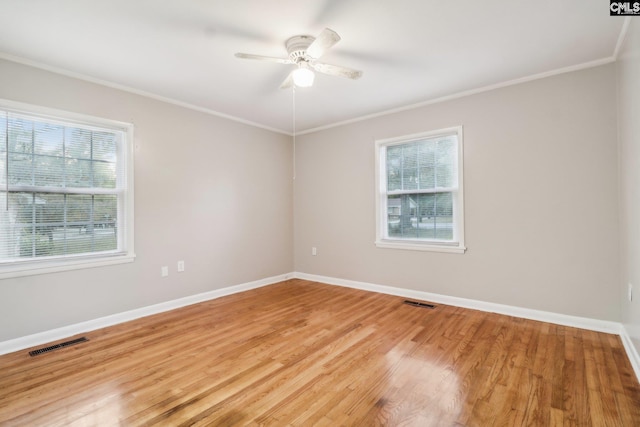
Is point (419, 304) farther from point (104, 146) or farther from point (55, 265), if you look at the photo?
point (104, 146)

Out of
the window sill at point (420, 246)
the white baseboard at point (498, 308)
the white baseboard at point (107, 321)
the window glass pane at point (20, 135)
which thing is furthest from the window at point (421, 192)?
the window glass pane at point (20, 135)

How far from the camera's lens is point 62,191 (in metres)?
2.98

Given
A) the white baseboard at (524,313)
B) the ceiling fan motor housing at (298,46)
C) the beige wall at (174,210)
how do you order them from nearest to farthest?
the ceiling fan motor housing at (298,46) < the white baseboard at (524,313) < the beige wall at (174,210)

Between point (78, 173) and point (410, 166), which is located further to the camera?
point (410, 166)

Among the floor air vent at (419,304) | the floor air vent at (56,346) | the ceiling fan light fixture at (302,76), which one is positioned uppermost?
the ceiling fan light fixture at (302,76)

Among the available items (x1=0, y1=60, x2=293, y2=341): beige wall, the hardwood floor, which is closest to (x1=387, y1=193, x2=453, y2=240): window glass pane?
the hardwood floor

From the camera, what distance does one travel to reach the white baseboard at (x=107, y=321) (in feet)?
8.73

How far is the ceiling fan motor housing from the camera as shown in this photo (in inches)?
94.9

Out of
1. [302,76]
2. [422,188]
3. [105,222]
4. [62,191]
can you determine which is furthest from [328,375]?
[62,191]

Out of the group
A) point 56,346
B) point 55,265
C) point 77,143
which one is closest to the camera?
point 56,346

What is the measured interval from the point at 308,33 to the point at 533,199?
2.79 metres

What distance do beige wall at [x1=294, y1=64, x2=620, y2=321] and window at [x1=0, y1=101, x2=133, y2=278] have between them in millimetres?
3206

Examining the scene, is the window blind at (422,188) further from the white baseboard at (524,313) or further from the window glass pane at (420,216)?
the white baseboard at (524,313)

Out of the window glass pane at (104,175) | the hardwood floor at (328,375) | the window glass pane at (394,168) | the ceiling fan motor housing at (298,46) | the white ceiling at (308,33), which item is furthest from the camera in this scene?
the window glass pane at (394,168)
